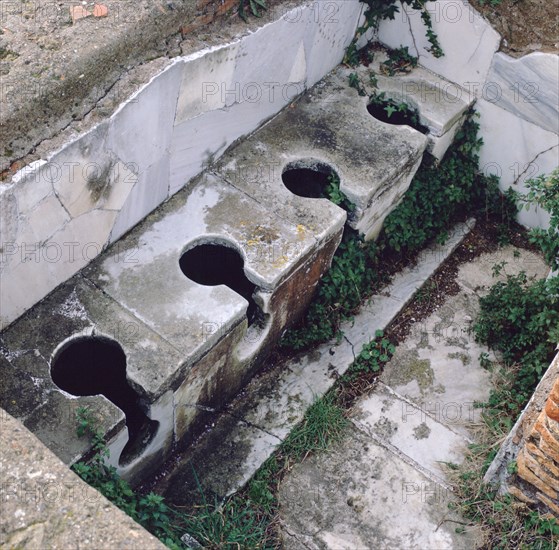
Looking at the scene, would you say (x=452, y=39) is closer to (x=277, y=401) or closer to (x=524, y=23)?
(x=524, y=23)

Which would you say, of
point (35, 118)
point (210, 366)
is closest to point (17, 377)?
point (210, 366)

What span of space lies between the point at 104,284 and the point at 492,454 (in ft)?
7.95

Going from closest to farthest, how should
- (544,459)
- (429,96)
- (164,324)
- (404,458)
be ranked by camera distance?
(544,459)
(164,324)
(404,458)
(429,96)

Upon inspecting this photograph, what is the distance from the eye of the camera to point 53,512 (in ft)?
8.41

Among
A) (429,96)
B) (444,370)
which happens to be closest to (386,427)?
(444,370)

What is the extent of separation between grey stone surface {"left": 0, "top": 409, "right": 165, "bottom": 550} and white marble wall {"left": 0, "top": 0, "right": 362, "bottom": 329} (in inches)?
53.0

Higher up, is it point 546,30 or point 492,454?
point 546,30

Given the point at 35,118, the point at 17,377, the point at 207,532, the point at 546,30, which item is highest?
the point at 546,30

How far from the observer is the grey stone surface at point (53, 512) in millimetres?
2520

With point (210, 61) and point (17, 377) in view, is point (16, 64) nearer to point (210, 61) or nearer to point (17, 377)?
point (210, 61)

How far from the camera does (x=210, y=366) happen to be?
13.9 ft

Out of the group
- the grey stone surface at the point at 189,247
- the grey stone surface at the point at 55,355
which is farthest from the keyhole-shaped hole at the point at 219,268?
the grey stone surface at the point at 55,355

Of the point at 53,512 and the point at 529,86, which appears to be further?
the point at 529,86

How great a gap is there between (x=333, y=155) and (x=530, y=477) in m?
2.31
